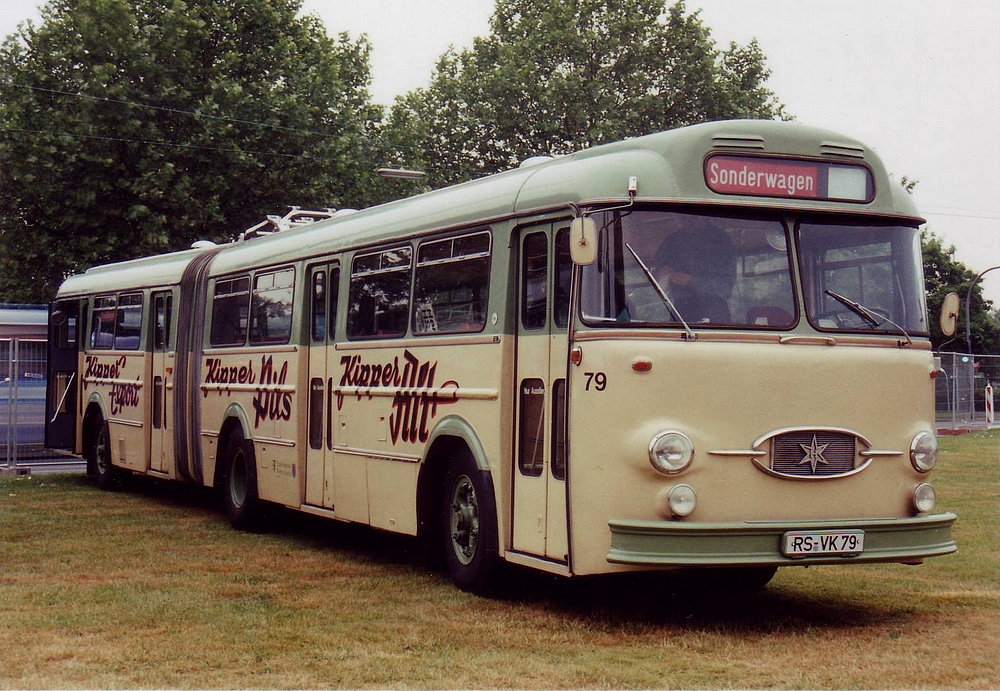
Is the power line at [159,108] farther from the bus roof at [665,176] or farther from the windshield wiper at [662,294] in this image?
the windshield wiper at [662,294]

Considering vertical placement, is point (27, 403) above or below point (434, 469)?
above

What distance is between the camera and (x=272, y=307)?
49.8ft

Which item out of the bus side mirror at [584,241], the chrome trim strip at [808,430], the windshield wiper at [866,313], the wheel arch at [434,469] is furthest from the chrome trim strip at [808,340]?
the wheel arch at [434,469]

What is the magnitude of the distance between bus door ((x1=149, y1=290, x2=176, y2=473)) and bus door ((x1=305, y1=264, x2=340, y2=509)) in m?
4.54

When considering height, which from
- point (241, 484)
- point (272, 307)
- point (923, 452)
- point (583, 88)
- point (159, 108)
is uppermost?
point (583, 88)

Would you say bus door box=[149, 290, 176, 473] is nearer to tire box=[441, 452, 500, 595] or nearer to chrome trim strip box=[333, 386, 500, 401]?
chrome trim strip box=[333, 386, 500, 401]

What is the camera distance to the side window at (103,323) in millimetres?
20500

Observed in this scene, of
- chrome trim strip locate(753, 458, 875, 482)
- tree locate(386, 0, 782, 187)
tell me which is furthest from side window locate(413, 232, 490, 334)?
tree locate(386, 0, 782, 187)

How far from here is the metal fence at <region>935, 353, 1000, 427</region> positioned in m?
37.6

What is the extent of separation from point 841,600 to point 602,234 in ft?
11.2

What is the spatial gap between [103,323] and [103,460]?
1.96m

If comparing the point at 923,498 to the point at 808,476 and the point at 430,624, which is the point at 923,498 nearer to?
the point at 808,476

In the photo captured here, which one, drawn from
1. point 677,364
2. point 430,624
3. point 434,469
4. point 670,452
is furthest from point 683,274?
point 434,469

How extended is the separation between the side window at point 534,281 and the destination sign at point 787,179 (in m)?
1.33
